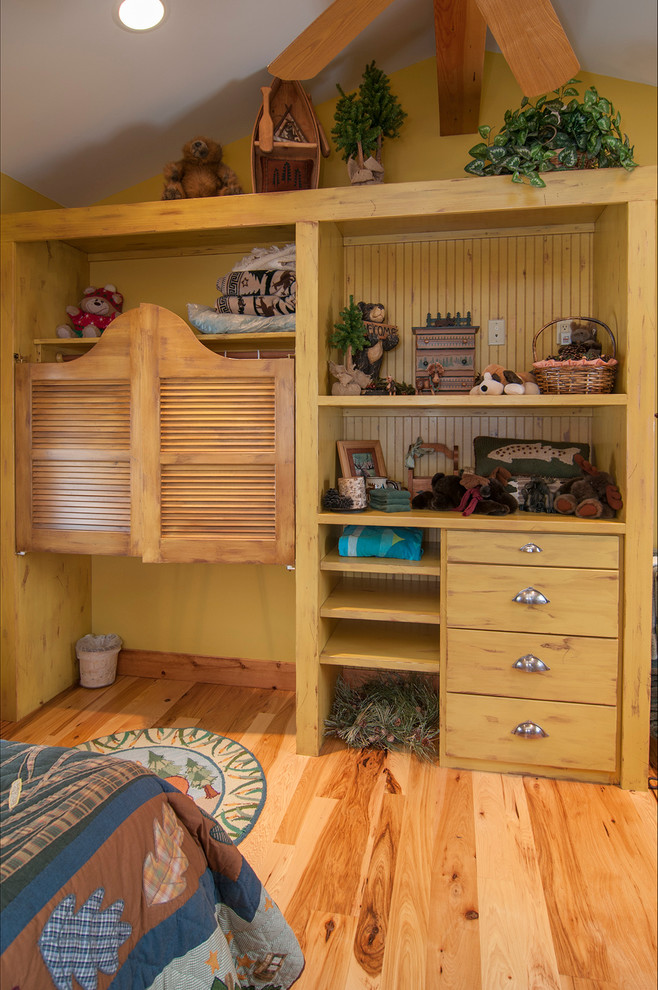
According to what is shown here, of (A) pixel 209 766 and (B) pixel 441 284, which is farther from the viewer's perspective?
(B) pixel 441 284

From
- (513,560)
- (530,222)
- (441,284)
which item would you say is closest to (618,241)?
(530,222)

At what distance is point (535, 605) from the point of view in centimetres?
228

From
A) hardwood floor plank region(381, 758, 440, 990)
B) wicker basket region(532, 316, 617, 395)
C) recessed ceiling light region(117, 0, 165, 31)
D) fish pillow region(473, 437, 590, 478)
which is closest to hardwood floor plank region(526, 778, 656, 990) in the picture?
hardwood floor plank region(381, 758, 440, 990)

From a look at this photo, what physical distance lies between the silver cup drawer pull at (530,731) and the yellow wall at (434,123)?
219 centimetres

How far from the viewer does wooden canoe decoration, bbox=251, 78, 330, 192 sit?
8.36 ft

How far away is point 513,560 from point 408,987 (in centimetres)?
129

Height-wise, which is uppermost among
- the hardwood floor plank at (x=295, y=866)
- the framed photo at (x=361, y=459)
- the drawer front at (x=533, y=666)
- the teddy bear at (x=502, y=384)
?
the teddy bear at (x=502, y=384)

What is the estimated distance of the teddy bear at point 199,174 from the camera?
2.68 meters

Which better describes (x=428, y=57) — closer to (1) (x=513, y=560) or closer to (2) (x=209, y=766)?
(1) (x=513, y=560)

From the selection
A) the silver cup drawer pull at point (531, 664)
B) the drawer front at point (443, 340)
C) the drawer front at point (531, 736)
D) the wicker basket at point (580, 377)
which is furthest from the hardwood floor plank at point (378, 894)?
the drawer front at point (443, 340)

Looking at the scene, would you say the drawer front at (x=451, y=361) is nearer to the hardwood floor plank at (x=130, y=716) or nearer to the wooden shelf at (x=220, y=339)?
the wooden shelf at (x=220, y=339)

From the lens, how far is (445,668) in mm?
2355

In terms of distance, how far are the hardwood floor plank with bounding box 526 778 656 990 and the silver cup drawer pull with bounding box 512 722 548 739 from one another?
0.54ft

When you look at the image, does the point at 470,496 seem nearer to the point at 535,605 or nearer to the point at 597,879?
the point at 535,605
